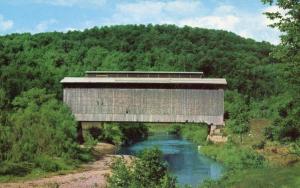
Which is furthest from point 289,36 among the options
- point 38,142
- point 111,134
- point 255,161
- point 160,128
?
point 160,128

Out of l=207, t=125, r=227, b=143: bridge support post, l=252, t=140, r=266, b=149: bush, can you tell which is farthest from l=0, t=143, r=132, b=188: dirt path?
l=207, t=125, r=227, b=143: bridge support post

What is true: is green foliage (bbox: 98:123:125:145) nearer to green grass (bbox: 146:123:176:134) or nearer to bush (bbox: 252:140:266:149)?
bush (bbox: 252:140:266:149)

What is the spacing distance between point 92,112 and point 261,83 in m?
42.2

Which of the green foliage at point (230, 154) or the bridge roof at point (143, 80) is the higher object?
the bridge roof at point (143, 80)

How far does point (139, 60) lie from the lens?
90.0m

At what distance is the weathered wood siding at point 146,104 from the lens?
50.0m

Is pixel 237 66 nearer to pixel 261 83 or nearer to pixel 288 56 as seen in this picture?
pixel 261 83

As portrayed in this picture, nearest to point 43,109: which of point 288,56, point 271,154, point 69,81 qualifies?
point 69,81

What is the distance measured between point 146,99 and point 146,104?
408mm

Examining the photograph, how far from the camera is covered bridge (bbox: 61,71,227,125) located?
5003 cm

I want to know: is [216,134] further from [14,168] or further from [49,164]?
[14,168]

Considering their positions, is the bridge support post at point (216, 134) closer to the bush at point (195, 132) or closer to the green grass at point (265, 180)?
the bush at point (195, 132)

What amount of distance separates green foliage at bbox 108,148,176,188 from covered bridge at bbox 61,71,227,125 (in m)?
33.4

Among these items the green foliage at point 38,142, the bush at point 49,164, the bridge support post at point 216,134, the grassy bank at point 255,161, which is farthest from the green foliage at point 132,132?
the bush at point 49,164
